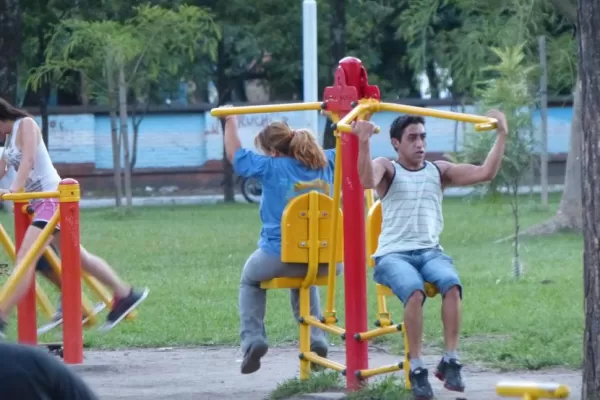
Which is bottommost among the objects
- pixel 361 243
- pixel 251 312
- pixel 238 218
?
pixel 238 218

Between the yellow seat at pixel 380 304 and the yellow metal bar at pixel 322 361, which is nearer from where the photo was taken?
the yellow seat at pixel 380 304

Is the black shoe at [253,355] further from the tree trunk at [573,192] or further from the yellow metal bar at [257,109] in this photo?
the tree trunk at [573,192]

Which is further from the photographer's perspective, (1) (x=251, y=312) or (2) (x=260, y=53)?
(2) (x=260, y=53)

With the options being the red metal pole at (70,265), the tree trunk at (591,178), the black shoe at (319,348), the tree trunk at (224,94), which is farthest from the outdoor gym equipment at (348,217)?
the tree trunk at (224,94)

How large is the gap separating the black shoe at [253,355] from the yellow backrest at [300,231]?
49 cm

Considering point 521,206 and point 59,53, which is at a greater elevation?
point 59,53

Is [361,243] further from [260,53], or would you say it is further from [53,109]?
[53,109]

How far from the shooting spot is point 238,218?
2323 cm

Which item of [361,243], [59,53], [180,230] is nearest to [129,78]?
[59,53]

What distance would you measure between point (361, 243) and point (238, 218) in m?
16.7

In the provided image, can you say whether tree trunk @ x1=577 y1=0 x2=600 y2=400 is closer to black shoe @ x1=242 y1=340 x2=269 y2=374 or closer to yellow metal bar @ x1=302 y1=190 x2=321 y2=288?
yellow metal bar @ x1=302 y1=190 x2=321 y2=288

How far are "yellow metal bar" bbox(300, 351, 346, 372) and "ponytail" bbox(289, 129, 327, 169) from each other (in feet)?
3.46

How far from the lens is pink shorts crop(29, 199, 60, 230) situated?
26.0 feet

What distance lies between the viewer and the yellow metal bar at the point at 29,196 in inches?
298
